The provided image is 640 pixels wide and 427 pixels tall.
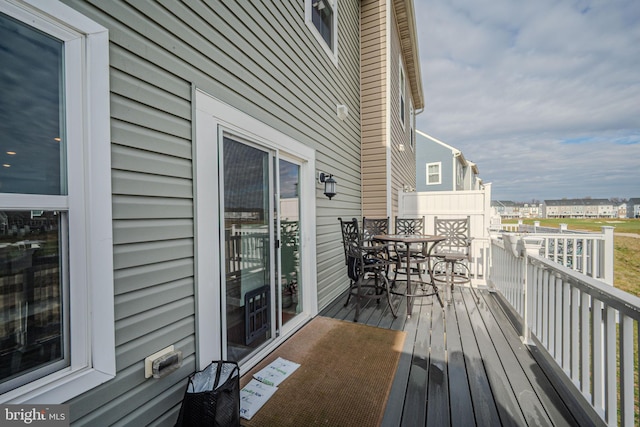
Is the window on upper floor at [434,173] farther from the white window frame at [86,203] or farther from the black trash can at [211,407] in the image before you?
the white window frame at [86,203]

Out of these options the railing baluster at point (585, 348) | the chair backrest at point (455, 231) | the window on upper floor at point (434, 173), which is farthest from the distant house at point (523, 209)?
the railing baluster at point (585, 348)

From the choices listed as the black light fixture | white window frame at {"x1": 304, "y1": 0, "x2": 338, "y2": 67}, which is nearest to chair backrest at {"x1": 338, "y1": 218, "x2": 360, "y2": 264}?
the black light fixture

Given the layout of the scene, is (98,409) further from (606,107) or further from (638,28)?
(606,107)

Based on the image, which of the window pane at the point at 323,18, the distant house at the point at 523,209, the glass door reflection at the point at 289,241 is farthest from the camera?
the distant house at the point at 523,209

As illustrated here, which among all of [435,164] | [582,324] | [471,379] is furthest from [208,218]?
[435,164]

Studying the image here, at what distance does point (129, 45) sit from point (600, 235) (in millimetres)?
6630

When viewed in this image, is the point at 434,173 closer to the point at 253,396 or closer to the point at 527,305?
the point at 527,305

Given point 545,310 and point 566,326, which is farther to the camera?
point 545,310

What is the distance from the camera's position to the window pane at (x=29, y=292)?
3.32 ft

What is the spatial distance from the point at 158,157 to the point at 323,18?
12.2 ft

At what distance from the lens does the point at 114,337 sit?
128cm

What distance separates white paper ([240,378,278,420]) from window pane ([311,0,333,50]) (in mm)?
4287

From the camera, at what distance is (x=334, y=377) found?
2.16 metres

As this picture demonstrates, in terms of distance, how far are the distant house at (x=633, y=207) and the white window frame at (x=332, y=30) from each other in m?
39.5
